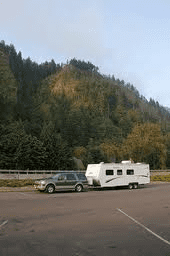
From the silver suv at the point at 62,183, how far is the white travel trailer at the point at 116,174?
190cm

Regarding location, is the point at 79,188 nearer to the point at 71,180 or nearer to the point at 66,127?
the point at 71,180

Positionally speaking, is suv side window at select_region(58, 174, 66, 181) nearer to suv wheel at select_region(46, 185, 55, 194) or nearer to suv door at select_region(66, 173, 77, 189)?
suv door at select_region(66, 173, 77, 189)

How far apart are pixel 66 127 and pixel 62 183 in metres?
78.5

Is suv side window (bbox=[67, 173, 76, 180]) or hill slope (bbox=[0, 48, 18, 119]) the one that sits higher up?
hill slope (bbox=[0, 48, 18, 119])

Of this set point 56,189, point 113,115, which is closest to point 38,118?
point 113,115

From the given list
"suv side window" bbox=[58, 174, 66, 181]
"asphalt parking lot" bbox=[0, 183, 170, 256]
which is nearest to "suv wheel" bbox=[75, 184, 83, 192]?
"suv side window" bbox=[58, 174, 66, 181]

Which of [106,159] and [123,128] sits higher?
[123,128]

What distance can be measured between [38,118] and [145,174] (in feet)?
246

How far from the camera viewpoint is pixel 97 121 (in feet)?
378

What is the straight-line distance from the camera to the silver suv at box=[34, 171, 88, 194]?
70.8 feet

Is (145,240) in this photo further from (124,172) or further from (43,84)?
(43,84)

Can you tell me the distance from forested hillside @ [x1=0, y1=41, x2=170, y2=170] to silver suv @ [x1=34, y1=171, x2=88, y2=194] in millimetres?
27240

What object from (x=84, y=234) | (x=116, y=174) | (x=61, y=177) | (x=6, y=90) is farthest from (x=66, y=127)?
(x=84, y=234)

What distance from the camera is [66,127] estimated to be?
101m
